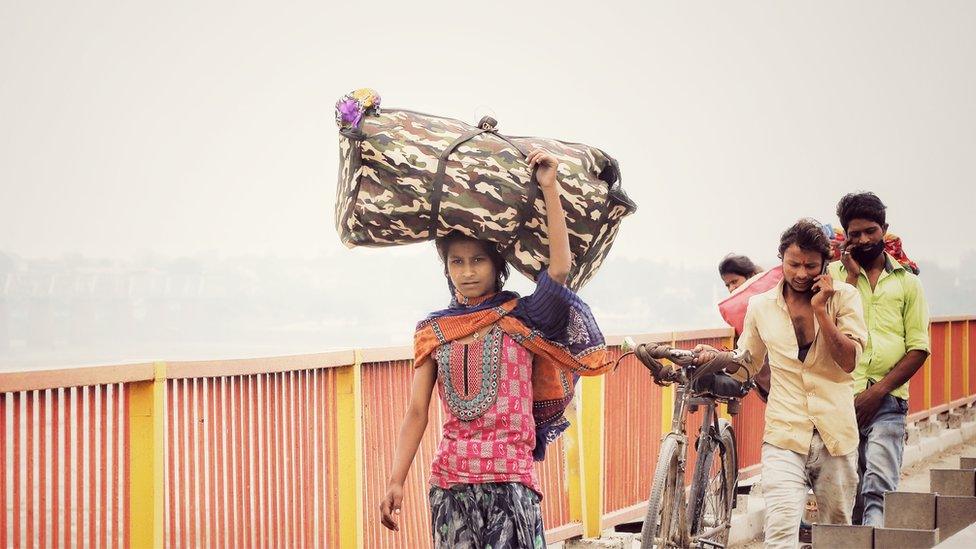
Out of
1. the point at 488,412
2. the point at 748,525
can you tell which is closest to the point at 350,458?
the point at 488,412

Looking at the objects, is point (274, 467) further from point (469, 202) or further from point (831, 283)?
point (831, 283)

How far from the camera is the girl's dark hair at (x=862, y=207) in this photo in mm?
5875

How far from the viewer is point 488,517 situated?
3.90 m

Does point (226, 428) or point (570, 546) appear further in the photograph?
point (570, 546)

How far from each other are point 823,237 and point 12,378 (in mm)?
3250

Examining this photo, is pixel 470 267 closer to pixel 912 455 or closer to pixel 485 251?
pixel 485 251

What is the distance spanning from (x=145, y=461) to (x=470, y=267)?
Answer: 1580mm

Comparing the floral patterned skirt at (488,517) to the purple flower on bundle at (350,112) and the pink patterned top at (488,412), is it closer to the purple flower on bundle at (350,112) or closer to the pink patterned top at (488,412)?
the pink patterned top at (488,412)

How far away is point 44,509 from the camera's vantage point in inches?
164

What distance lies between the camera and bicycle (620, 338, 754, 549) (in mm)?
5660

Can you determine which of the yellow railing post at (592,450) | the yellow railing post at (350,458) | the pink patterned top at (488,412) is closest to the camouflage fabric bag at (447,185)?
the pink patterned top at (488,412)

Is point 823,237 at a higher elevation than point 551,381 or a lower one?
higher

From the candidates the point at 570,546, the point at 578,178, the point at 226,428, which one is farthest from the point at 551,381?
the point at 570,546

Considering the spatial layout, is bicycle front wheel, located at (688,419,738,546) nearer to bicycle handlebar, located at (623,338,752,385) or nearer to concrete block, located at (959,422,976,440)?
bicycle handlebar, located at (623,338,752,385)
